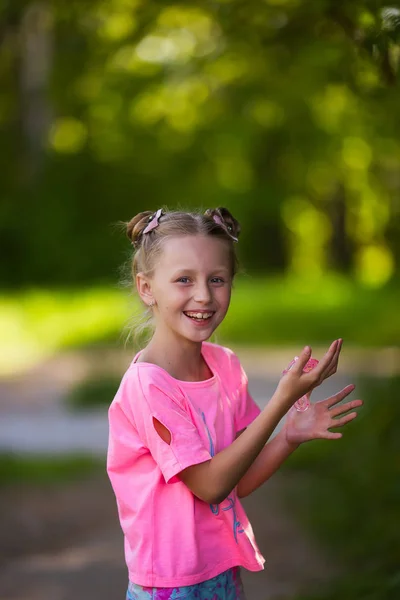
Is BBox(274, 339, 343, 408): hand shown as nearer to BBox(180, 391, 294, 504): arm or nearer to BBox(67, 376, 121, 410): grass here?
BBox(180, 391, 294, 504): arm

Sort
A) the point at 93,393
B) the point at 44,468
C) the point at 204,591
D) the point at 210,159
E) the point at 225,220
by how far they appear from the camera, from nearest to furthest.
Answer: the point at 204,591
the point at 225,220
the point at 44,468
the point at 93,393
the point at 210,159

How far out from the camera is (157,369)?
2.39m

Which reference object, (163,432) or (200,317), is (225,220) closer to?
(200,317)

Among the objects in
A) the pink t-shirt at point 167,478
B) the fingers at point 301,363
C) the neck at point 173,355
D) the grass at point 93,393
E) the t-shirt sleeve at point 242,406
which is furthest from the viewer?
the grass at point 93,393

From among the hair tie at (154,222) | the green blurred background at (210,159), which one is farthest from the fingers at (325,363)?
the green blurred background at (210,159)

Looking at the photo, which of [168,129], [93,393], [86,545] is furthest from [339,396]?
[168,129]

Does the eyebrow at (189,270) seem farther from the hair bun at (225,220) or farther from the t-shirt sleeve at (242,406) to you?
the t-shirt sleeve at (242,406)

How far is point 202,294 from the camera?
2400mm

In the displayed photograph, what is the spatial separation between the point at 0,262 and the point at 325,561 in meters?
13.4

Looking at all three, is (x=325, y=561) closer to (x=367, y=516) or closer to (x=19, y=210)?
(x=367, y=516)

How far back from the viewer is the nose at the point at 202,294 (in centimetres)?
240

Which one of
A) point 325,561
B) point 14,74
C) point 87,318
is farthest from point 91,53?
point 14,74

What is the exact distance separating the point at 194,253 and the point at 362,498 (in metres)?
3.31

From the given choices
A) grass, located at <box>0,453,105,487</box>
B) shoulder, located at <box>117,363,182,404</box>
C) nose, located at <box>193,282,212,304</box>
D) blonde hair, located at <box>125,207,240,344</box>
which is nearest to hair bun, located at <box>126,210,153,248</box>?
blonde hair, located at <box>125,207,240,344</box>
